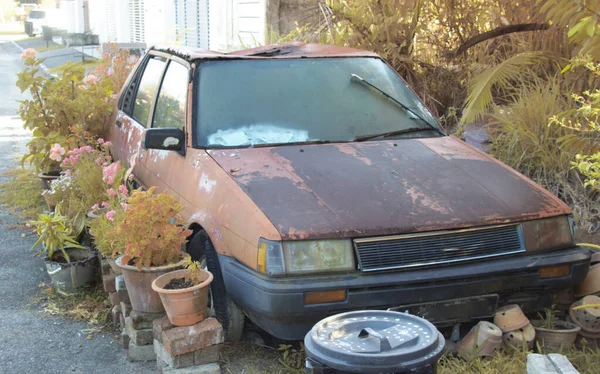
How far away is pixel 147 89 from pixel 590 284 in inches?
144

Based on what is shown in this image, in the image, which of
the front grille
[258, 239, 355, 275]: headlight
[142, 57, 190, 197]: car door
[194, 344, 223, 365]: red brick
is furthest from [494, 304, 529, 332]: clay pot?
[142, 57, 190, 197]: car door

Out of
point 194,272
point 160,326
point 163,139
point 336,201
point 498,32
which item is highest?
point 498,32

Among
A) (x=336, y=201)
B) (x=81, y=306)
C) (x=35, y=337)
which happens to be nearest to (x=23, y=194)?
(x=81, y=306)

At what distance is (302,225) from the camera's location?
372cm

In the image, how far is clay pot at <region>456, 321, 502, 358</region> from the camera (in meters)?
3.89

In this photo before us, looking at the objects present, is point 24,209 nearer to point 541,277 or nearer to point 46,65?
point 541,277

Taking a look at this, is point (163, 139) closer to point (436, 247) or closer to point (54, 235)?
point (54, 235)

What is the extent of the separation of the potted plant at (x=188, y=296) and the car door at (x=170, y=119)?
0.78 m

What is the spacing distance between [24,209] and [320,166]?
4.63 meters

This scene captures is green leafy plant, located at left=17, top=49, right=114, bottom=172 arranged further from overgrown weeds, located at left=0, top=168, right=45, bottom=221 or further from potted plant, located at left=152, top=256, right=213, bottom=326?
potted plant, located at left=152, top=256, right=213, bottom=326

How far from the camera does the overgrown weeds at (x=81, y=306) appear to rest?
193 inches

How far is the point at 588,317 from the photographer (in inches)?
163

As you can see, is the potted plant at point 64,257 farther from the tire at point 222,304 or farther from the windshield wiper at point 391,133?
the windshield wiper at point 391,133

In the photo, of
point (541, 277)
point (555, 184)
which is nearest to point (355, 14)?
point (555, 184)
